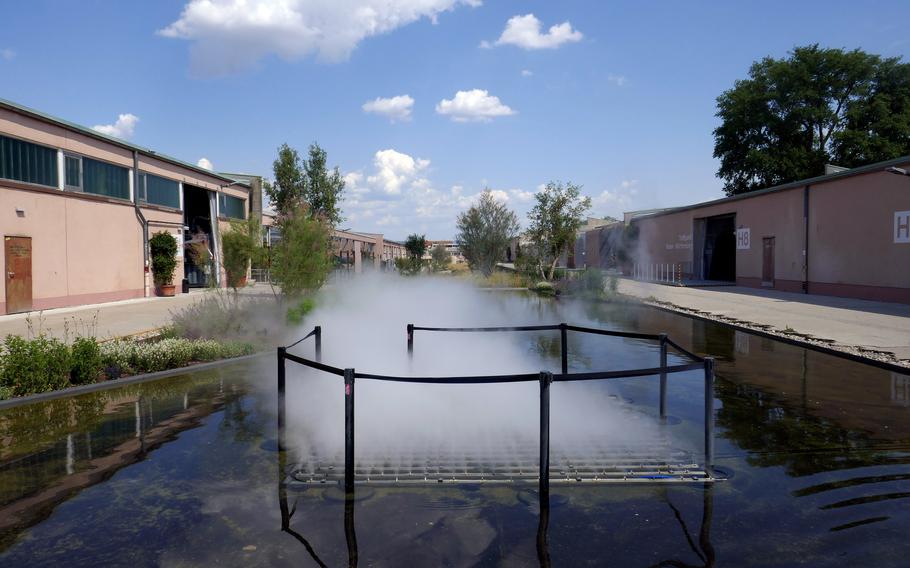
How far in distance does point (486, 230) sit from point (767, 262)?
652 inches

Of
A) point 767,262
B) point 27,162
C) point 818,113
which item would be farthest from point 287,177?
point 818,113

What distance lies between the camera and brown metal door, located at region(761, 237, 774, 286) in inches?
1069

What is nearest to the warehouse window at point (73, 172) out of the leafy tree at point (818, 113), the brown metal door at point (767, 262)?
the brown metal door at point (767, 262)

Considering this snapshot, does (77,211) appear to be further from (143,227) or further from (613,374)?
(613,374)

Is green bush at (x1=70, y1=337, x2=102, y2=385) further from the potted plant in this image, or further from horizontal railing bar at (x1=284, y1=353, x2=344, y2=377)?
the potted plant

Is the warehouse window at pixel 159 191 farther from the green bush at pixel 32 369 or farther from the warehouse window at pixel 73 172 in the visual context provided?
the green bush at pixel 32 369

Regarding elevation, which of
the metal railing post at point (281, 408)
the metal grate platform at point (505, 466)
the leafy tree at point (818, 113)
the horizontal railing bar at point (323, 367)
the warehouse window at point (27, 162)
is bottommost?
the metal grate platform at point (505, 466)

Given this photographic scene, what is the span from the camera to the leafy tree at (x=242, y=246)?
15.9 m

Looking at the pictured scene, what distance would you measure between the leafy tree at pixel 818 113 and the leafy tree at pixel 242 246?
1578 inches

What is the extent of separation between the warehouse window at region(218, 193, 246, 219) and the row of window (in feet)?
18.5

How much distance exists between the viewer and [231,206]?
36.4 m

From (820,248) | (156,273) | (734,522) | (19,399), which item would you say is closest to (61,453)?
(19,399)

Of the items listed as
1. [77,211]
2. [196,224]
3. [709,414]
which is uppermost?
[196,224]

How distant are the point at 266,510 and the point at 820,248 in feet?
81.3
